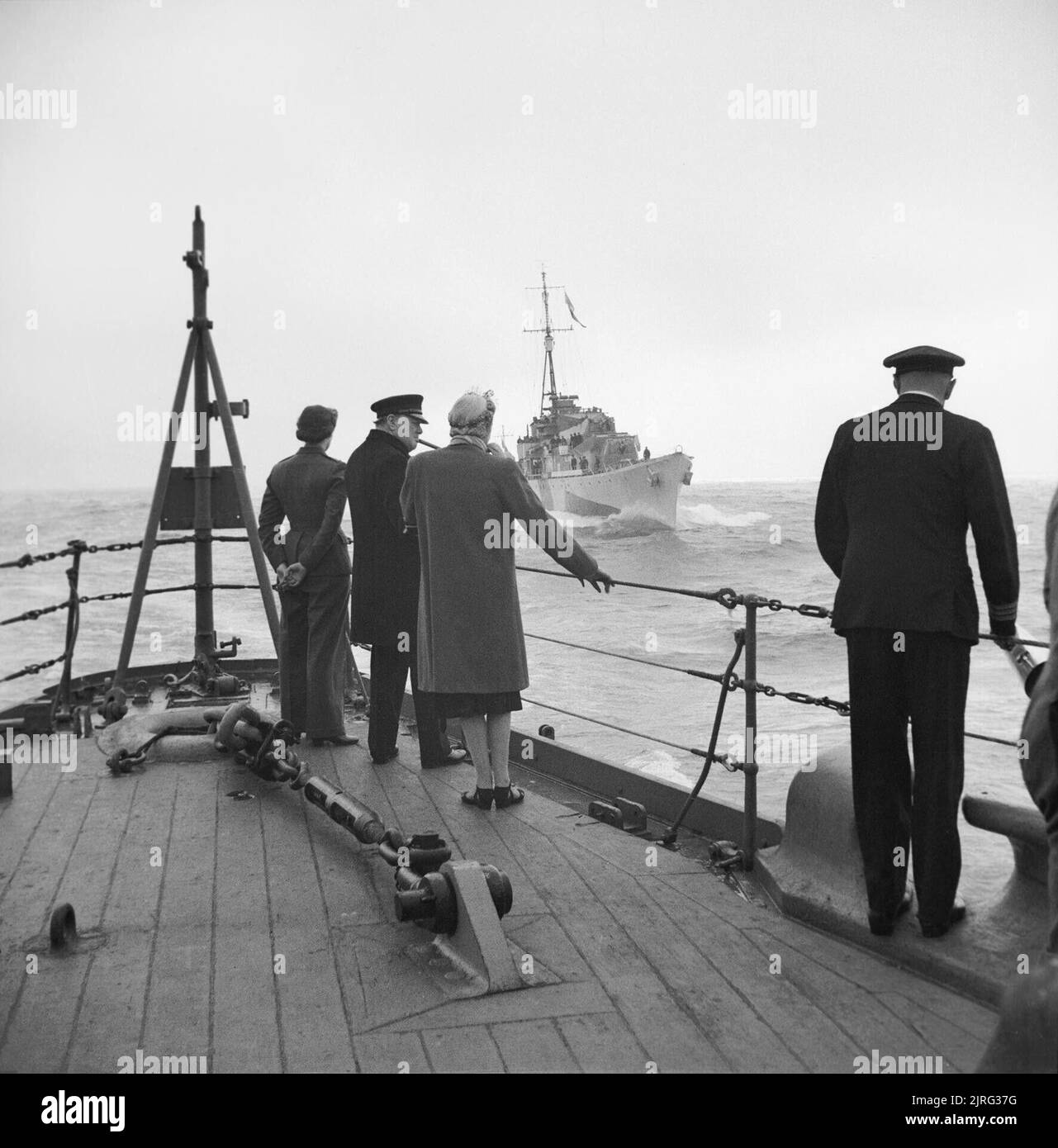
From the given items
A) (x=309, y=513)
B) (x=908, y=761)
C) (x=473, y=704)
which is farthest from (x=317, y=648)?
(x=908, y=761)

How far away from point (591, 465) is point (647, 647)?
38301mm

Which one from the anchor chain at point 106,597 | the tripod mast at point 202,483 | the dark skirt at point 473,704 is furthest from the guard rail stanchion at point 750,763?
the tripod mast at point 202,483

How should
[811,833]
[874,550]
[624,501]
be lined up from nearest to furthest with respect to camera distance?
[874,550] → [811,833] → [624,501]

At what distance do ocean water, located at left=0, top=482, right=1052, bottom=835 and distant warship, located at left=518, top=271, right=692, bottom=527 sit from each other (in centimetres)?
698

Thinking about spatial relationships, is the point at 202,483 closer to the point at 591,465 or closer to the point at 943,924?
the point at 943,924

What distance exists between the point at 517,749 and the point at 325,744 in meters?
1.01

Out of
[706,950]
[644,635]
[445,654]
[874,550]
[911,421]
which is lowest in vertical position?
[644,635]

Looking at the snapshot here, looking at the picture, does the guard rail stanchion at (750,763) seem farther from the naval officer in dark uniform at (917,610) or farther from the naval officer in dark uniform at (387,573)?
the naval officer in dark uniform at (387,573)

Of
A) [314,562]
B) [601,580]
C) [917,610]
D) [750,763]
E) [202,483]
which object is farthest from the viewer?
[202,483]

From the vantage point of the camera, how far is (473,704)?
14.5 feet

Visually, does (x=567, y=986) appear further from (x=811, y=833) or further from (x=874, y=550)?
(x=874, y=550)

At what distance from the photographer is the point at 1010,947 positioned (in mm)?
2877

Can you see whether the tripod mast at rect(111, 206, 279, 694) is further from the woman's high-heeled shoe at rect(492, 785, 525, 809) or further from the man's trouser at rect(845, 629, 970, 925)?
the man's trouser at rect(845, 629, 970, 925)

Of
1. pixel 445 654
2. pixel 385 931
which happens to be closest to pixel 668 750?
pixel 445 654
